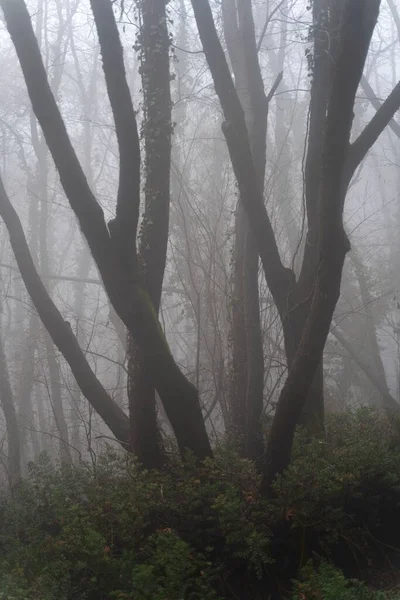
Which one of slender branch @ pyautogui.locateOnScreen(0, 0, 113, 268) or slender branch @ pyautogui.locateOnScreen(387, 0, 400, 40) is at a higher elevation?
slender branch @ pyautogui.locateOnScreen(387, 0, 400, 40)

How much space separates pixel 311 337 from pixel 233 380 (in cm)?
321

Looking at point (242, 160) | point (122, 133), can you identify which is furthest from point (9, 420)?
point (122, 133)

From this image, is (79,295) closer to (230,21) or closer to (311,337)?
(230,21)

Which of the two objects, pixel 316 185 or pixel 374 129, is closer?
pixel 374 129

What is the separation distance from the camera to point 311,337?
20.1 feet

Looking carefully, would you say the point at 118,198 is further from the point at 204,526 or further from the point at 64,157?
the point at 204,526

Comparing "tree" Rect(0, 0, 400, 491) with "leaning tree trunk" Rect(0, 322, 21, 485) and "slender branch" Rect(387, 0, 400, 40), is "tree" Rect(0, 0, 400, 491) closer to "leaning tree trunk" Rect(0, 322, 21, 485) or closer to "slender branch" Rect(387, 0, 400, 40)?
"leaning tree trunk" Rect(0, 322, 21, 485)

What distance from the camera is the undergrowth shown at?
15.7 feet

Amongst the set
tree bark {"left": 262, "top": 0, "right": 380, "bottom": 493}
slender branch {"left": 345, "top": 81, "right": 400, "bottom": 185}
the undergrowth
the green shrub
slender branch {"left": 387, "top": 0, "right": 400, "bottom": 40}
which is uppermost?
slender branch {"left": 387, "top": 0, "right": 400, "bottom": 40}

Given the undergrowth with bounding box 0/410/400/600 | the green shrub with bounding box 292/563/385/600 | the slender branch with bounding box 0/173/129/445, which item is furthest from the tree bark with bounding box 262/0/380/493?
the slender branch with bounding box 0/173/129/445

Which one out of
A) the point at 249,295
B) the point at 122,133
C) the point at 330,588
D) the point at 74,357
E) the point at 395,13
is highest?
the point at 395,13

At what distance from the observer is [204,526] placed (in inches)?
235

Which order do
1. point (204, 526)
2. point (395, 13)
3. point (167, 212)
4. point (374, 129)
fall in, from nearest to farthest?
point (204, 526)
point (374, 129)
point (167, 212)
point (395, 13)

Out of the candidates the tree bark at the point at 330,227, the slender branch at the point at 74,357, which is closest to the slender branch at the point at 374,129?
the tree bark at the point at 330,227
